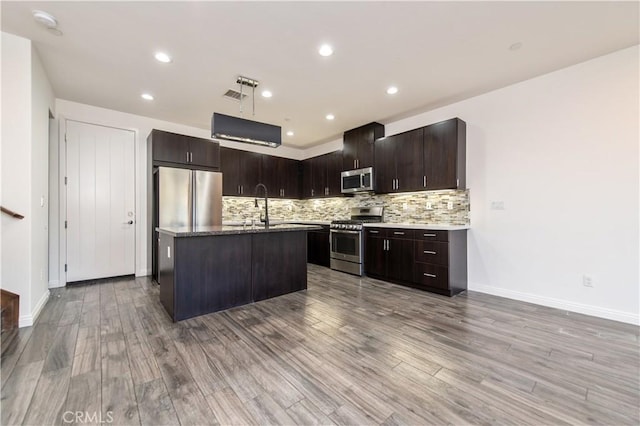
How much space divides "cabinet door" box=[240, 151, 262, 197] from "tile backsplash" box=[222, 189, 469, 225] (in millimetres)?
315

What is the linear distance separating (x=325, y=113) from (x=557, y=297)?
4099mm

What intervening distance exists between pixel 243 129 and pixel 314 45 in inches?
47.8

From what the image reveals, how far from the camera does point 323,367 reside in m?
1.95

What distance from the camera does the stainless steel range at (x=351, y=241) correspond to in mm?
4734

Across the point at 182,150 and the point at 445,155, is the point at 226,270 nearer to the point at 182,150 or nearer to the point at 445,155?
the point at 182,150

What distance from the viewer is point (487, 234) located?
150 inches

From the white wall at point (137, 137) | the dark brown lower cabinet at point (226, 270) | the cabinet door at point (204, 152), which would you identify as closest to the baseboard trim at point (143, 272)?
the white wall at point (137, 137)

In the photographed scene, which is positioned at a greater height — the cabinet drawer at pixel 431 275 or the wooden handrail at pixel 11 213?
the wooden handrail at pixel 11 213

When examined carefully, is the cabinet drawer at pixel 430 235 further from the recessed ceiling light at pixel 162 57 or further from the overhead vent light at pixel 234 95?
the recessed ceiling light at pixel 162 57

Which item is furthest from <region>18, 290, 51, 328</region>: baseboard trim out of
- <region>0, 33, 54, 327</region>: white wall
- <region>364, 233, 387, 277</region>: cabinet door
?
<region>364, 233, 387, 277</region>: cabinet door

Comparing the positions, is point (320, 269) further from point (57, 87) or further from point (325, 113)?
point (57, 87)

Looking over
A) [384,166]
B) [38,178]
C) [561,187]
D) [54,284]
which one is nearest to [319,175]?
[384,166]

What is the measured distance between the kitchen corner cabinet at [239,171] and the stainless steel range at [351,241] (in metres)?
2.11

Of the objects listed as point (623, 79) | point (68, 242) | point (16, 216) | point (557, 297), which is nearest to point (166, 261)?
point (16, 216)
